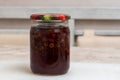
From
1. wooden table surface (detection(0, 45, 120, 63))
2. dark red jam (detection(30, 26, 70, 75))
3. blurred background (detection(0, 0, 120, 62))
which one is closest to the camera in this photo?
dark red jam (detection(30, 26, 70, 75))

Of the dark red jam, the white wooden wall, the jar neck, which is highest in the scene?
the jar neck

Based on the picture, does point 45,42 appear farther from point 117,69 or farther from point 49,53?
point 117,69

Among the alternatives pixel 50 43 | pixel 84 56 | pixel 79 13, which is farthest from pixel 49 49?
pixel 79 13

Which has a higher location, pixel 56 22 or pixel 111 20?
pixel 56 22

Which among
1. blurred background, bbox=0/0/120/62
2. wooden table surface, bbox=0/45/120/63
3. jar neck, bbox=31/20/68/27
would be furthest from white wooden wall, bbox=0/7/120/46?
jar neck, bbox=31/20/68/27

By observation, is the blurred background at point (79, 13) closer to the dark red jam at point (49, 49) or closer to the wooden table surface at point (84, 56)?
the wooden table surface at point (84, 56)

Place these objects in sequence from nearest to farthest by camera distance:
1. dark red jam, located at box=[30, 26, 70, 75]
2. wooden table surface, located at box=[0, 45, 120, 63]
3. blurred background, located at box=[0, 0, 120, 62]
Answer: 1. dark red jam, located at box=[30, 26, 70, 75]
2. wooden table surface, located at box=[0, 45, 120, 63]
3. blurred background, located at box=[0, 0, 120, 62]

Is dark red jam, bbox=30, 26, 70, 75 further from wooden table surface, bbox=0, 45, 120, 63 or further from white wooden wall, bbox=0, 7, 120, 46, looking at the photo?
white wooden wall, bbox=0, 7, 120, 46

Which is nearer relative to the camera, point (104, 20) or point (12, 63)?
point (12, 63)

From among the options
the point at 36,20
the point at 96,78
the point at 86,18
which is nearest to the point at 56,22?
the point at 36,20
